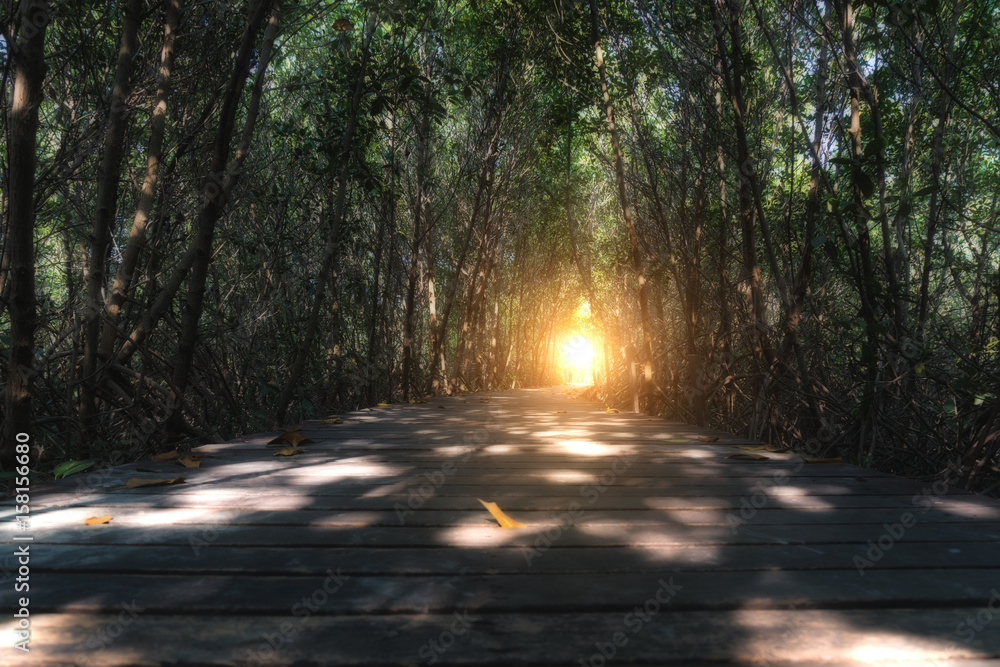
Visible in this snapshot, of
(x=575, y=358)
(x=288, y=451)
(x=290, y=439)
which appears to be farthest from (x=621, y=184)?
(x=575, y=358)

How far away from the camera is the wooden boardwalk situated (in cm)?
108

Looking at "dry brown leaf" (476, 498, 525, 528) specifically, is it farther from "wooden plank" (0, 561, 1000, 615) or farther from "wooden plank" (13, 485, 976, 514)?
"wooden plank" (0, 561, 1000, 615)

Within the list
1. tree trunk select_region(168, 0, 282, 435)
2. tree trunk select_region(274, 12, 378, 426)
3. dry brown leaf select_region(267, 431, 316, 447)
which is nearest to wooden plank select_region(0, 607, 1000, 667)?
dry brown leaf select_region(267, 431, 316, 447)

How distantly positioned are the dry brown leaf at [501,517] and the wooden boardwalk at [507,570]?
1.5 inches

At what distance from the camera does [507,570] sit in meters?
1.46

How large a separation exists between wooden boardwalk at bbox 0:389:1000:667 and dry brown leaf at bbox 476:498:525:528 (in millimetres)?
39

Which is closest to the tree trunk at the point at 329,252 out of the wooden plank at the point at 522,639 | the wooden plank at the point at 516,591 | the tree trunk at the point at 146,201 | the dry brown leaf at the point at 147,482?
the tree trunk at the point at 146,201

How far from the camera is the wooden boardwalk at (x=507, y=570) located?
1078 millimetres

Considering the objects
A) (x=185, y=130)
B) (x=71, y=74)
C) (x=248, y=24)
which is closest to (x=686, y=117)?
(x=248, y=24)

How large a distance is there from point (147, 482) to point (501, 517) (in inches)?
51.8

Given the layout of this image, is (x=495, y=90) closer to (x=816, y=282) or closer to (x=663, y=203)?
(x=663, y=203)

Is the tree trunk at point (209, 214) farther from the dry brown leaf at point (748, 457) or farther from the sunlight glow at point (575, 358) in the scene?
the sunlight glow at point (575, 358)

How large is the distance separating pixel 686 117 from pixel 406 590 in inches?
215

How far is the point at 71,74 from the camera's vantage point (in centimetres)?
555
